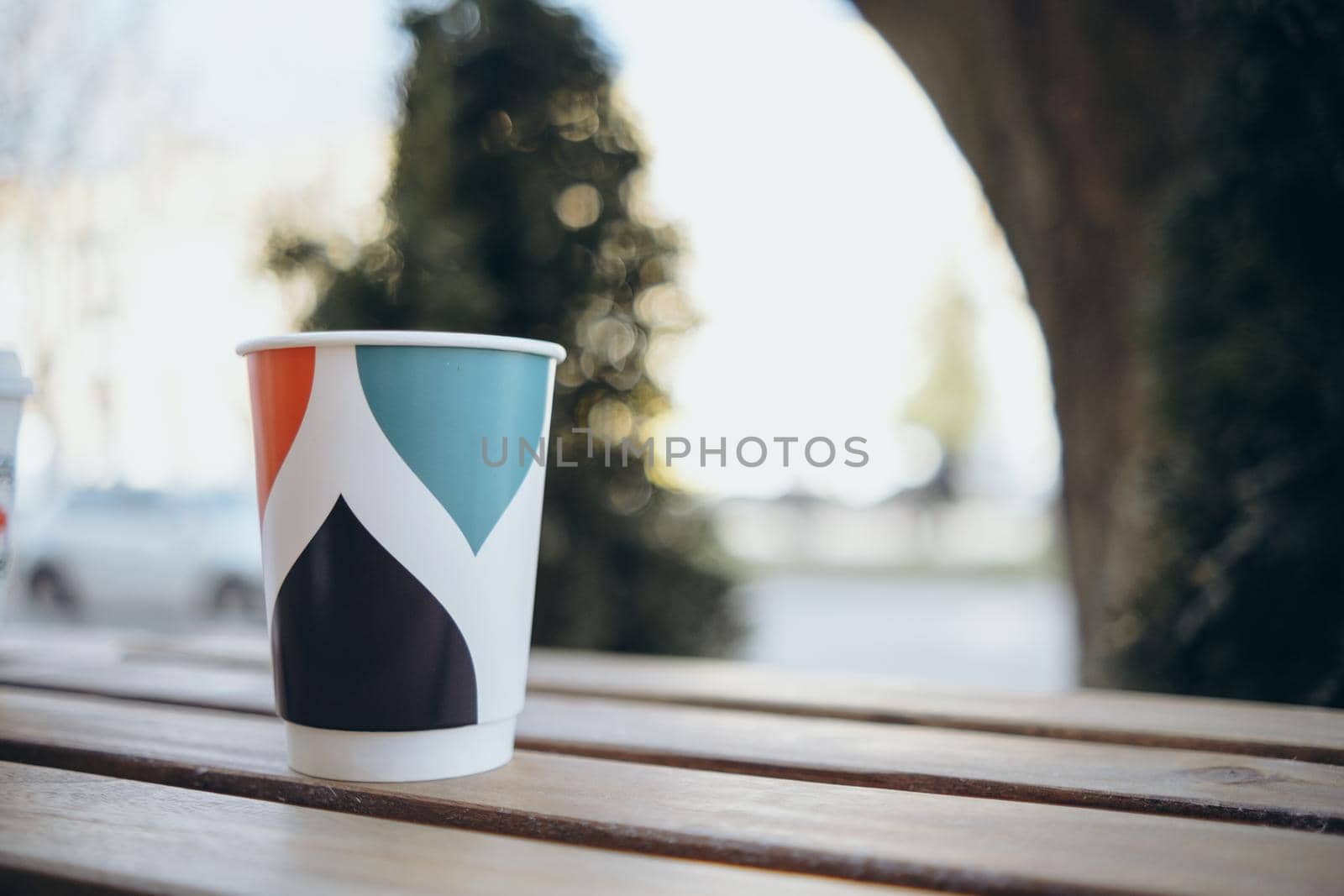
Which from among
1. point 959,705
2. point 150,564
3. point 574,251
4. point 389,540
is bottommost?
point 150,564

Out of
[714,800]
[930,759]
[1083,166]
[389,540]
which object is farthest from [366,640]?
[1083,166]

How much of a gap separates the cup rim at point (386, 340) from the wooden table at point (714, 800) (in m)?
0.20

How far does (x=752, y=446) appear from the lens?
257 centimetres

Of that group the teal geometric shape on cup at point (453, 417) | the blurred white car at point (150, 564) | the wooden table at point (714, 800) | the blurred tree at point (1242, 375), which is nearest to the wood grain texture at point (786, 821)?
the wooden table at point (714, 800)

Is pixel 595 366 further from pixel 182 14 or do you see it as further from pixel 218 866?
pixel 182 14

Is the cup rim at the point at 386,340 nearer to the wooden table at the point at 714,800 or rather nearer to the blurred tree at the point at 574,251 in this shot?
the wooden table at the point at 714,800

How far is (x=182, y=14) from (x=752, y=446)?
2.19 m

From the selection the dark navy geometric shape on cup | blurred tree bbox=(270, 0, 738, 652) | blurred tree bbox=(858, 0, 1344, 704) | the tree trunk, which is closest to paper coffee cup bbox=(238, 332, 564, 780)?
the dark navy geometric shape on cup

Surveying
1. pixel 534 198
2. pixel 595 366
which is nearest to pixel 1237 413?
pixel 595 366

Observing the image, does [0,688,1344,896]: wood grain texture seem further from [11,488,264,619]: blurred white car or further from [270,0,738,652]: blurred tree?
[11,488,264,619]: blurred white car

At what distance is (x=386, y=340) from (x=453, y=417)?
0.15 feet

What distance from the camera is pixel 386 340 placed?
1.58 feet

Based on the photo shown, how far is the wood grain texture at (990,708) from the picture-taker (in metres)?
0.58

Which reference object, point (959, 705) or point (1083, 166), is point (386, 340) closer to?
point (959, 705)
